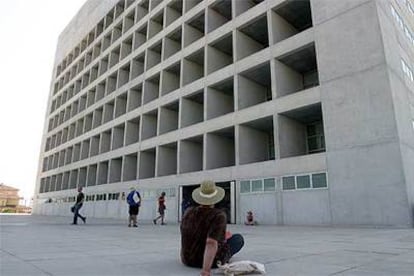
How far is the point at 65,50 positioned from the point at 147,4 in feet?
81.4

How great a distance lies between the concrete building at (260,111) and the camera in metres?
14.9

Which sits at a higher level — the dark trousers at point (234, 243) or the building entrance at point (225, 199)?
the building entrance at point (225, 199)

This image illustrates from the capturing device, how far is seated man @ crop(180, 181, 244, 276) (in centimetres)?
404

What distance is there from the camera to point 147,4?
3522cm

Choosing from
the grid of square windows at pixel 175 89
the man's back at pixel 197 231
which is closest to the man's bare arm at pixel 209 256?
the man's back at pixel 197 231

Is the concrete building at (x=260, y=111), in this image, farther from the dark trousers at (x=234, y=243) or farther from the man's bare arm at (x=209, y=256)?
the man's bare arm at (x=209, y=256)

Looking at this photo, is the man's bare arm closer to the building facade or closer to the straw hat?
the straw hat

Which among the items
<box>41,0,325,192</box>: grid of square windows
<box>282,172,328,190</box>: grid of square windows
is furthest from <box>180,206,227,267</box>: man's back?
<box>41,0,325,192</box>: grid of square windows

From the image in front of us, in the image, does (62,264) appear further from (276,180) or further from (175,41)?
(175,41)

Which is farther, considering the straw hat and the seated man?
the straw hat

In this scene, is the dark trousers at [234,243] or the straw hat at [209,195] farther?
the dark trousers at [234,243]

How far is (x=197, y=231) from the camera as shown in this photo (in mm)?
4414

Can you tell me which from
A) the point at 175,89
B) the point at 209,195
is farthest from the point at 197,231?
the point at 175,89

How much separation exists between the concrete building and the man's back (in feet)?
39.6
